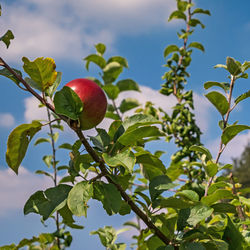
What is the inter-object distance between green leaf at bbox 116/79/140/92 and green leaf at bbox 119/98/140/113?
8cm

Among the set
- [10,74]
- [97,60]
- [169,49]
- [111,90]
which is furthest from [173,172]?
[10,74]

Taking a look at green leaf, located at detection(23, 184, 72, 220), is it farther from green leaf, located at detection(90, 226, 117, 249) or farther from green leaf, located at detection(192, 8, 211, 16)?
green leaf, located at detection(192, 8, 211, 16)

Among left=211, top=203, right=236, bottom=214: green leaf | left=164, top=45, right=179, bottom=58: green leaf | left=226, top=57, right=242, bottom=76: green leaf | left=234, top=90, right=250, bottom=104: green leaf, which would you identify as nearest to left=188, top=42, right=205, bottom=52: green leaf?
left=164, top=45, right=179, bottom=58: green leaf

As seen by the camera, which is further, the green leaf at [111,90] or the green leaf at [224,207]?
the green leaf at [111,90]

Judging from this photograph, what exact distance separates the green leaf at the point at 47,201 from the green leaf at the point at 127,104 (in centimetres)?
135

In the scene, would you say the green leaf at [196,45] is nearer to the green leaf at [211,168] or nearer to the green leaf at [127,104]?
the green leaf at [127,104]

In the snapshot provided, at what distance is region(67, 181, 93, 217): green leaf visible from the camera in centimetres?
84

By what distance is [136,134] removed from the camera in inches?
37.0

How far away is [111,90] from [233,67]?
0.85 m

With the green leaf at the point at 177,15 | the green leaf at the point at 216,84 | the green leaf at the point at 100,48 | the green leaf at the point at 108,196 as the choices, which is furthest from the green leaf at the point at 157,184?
the green leaf at the point at 177,15

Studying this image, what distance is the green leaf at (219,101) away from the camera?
1.39 m

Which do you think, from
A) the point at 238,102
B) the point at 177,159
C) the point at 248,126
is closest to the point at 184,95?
the point at 177,159

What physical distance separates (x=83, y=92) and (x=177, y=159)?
56.2 inches

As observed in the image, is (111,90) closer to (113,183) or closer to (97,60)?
(97,60)
